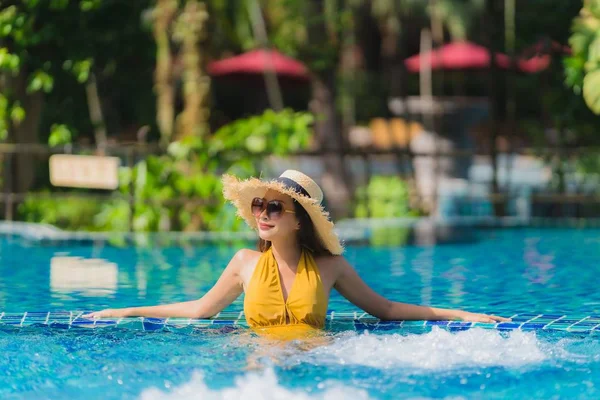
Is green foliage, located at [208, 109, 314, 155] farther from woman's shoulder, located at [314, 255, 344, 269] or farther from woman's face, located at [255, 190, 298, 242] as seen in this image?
woman's face, located at [255, 190, 298, 242]

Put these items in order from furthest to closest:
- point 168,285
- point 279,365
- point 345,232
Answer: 1. point 345,232
2. point 168,285
3. point 279,365

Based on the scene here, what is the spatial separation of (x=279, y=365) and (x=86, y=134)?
13.4m

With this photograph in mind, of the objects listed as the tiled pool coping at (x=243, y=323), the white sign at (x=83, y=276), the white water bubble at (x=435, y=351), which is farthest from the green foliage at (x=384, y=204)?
the white water bubble at (x=435, y=351)

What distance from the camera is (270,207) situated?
5.75m

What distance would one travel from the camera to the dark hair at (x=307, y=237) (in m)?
5.88

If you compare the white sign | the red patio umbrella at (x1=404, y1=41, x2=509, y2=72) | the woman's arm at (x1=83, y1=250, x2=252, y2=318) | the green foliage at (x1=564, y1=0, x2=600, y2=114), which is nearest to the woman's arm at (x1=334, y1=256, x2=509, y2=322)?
the woman's arm at (x1=83, y1=250, x2=252, y2=318)

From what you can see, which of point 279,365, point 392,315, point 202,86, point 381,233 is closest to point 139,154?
point 202,86

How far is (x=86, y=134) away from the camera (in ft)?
58.9

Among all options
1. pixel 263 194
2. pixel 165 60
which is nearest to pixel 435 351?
pixel 263 194

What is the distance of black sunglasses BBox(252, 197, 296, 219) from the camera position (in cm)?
575

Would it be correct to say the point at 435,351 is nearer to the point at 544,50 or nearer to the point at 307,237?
the point at 307,237

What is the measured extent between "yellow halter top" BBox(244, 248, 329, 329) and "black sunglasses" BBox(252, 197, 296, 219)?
0.30 m

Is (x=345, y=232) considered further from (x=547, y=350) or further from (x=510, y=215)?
(x=547, y=350)

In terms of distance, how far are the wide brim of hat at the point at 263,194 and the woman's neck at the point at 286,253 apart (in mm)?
156
